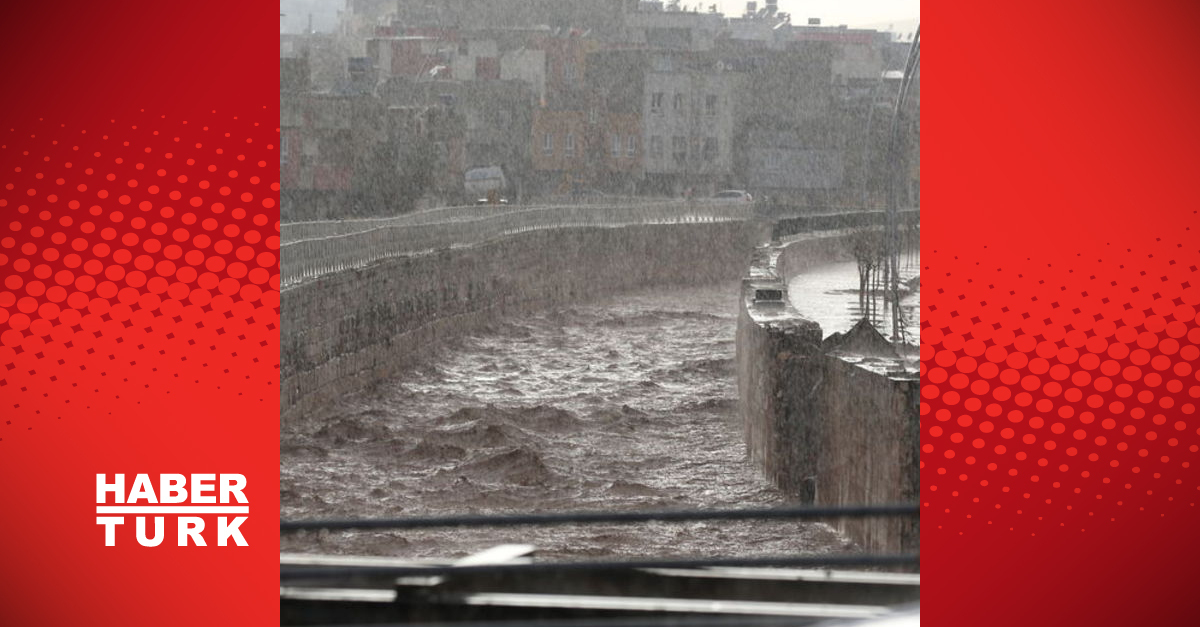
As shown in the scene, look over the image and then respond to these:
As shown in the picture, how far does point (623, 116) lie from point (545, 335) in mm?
26936

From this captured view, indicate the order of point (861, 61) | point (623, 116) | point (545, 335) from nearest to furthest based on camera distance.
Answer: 1. point (545, 335)
2. point (623, 116)
3. point (861, 61)

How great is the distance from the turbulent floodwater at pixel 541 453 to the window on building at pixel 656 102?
29274mm

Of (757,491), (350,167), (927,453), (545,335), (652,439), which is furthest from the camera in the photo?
(350,167)

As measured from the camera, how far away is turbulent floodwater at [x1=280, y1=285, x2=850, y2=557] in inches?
567

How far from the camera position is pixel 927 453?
6051 millimetres

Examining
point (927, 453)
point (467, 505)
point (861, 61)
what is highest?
point (861, 61)

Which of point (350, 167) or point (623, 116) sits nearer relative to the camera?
point (350, 167)

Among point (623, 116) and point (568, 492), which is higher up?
point (623, 116)

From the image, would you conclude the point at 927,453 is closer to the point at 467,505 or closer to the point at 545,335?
the point at 467,505

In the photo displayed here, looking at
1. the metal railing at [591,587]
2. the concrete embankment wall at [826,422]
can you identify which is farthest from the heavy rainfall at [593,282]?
the metal railing at [591,587]

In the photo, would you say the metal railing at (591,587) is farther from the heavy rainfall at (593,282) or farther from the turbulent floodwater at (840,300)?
the turbulent floodwater at (840,300)

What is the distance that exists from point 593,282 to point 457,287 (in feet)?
33.2

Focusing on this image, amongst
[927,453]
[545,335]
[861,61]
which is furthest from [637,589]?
[861,61]

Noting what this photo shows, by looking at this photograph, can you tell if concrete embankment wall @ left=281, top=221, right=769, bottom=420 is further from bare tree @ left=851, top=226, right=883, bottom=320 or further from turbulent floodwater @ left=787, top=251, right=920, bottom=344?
bare tree @ left=851, top=226, right=883, bottom=320
